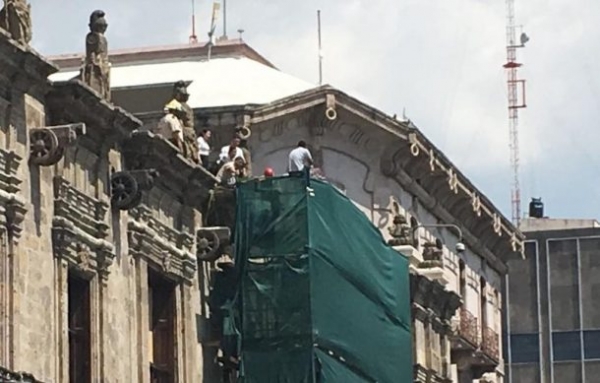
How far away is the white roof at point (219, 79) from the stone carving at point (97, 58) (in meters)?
15.1

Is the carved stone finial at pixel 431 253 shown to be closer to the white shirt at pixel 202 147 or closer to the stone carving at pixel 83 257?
the white shirt at pixel 202 147

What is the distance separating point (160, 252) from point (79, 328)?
4231mm

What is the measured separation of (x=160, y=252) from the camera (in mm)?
54094

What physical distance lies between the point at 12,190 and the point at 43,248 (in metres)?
1.50

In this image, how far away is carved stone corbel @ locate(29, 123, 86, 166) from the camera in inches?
1884

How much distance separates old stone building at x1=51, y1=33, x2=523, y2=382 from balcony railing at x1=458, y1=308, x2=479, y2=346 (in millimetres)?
36

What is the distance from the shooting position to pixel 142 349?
174 feet

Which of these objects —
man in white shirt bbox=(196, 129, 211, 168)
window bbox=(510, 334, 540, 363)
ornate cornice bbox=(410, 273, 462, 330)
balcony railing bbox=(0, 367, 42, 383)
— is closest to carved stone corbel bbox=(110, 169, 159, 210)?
man in white shirt bbox=(196, 129, 211, 168)

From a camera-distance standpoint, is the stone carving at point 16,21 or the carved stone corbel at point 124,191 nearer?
the stone carving at point 16,21

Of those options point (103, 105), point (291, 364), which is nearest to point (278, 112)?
point (291, 364)

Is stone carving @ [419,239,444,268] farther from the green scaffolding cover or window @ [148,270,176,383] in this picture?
window @ [148,270,176,383]

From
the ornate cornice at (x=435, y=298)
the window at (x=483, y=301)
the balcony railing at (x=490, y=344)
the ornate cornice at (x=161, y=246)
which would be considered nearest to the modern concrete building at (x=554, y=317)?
the window at (x=483, y=301)

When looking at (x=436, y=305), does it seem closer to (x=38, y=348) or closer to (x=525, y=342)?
(x=38, y=348)

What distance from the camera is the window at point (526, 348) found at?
11431 cm
